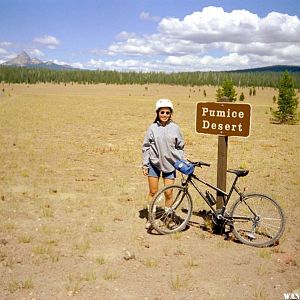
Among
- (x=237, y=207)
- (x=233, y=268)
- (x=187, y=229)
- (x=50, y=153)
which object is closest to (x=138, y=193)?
(x=187, y=229)

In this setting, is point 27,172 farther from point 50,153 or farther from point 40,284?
point 40,284

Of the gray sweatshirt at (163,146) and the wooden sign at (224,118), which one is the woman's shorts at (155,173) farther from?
the wooden sign at (224,118)

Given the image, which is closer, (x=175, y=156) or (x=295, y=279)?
(x=295, y=279)

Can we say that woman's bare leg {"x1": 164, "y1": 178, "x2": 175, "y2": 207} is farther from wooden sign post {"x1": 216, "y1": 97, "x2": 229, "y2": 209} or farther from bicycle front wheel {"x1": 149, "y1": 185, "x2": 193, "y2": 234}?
wooden sign post {"x1": 216, "y1": 97, "x2": 229, "y2": 209}

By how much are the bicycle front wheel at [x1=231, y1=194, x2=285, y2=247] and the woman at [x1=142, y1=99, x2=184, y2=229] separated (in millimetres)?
1171

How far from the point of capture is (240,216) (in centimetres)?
589

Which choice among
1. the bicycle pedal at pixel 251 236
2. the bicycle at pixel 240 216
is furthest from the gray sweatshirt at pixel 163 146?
the bicycle pedal at pixel 251 236

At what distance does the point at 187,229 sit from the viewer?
644 centimetres

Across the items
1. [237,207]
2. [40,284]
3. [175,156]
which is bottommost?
[40,284]

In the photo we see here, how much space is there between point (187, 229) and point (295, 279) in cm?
212

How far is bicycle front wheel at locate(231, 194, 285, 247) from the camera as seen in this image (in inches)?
219

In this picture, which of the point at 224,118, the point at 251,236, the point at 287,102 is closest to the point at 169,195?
the point at 251,236

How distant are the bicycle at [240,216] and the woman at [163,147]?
27cm

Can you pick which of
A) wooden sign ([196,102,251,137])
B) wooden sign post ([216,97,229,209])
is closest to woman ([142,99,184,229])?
wooden sign ([196,102,251,137])
